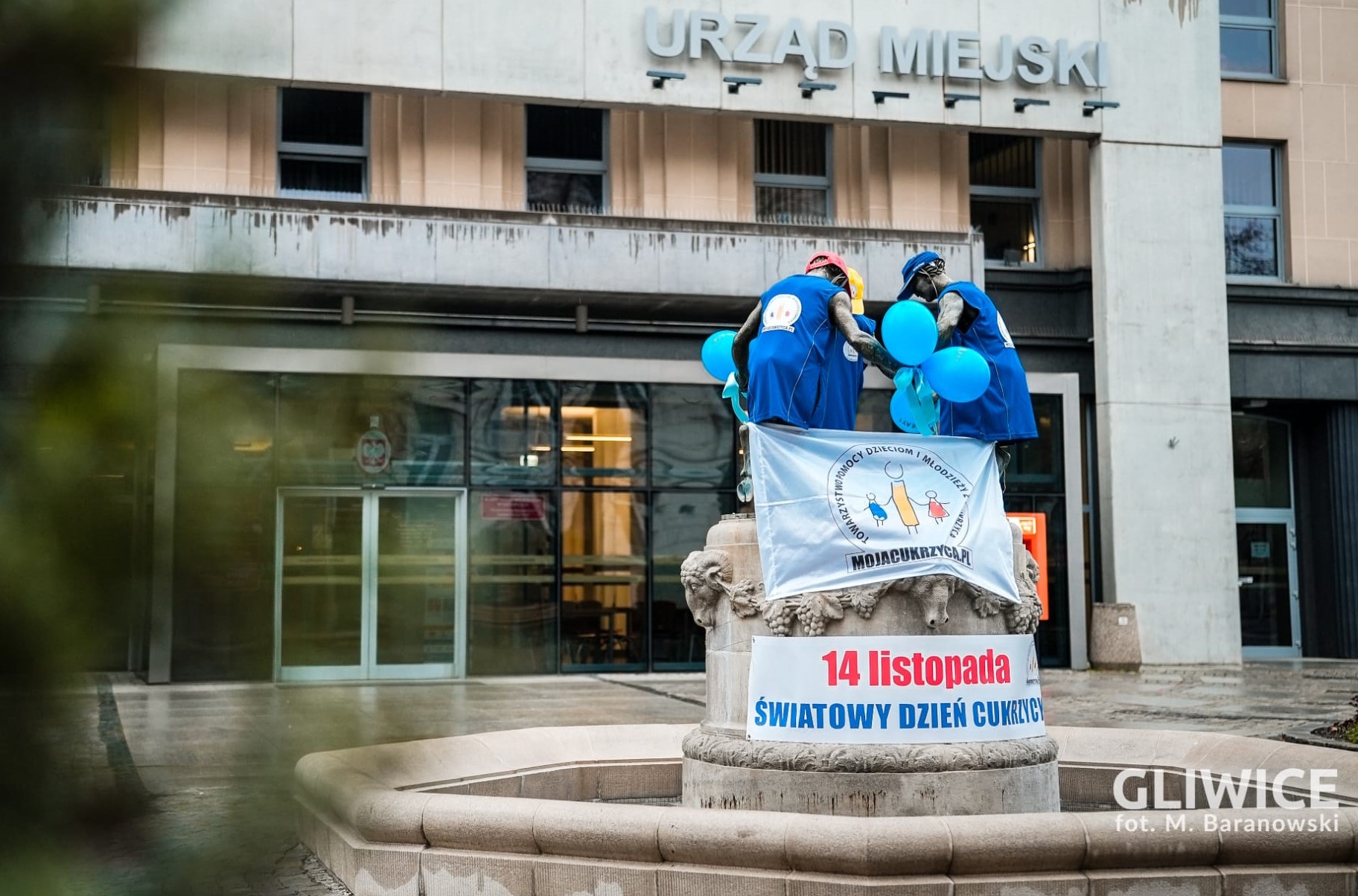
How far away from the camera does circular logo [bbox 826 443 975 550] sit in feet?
25.6

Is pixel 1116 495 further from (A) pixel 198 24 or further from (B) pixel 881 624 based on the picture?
(A) pixel 198 24

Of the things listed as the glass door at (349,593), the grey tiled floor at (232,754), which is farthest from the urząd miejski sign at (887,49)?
the grey tiled floor at (232,754)

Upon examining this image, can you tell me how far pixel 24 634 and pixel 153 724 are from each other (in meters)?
0.31

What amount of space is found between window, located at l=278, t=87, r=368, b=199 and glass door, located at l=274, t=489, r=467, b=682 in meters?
19.5

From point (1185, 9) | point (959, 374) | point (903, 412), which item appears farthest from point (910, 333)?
point (1185, 9)

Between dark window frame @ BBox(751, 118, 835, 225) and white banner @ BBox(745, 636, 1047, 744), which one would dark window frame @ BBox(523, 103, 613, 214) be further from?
white banner @ BBox(745, 636, 1047, 744)

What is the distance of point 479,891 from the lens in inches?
272

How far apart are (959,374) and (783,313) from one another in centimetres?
102

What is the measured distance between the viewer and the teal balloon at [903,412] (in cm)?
881

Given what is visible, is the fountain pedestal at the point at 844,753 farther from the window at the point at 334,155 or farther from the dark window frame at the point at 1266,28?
the dark window frame at the point at 1266,28

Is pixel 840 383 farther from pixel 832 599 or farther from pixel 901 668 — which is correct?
pixel 901 668

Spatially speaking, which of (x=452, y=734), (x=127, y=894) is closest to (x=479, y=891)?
(x=452, y=734)

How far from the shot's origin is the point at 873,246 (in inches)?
822

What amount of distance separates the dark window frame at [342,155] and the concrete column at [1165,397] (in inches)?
422
